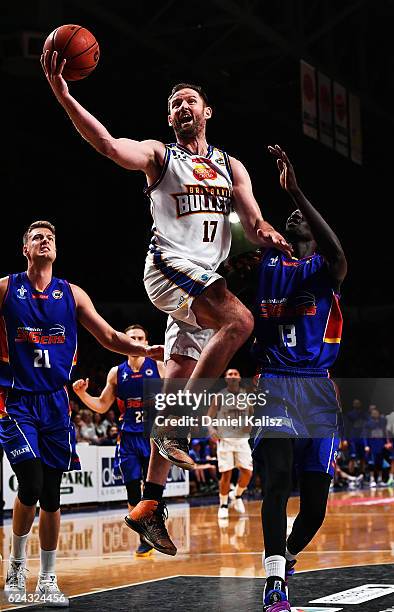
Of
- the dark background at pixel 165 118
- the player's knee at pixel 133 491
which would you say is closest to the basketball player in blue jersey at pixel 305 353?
the player's knee at pixel 133 491

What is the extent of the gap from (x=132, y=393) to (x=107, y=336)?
390 cm

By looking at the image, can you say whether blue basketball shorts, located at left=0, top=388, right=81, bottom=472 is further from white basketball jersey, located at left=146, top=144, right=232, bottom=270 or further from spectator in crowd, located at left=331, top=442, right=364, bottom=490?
spectator in crowd, located at left=331, top=442, right=364, bottom=490

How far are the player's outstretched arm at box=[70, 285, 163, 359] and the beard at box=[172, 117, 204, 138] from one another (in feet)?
4.50

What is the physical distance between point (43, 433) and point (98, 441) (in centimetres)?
904

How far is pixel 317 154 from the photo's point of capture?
77.3 ft

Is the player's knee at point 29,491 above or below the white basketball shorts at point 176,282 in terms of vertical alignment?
below

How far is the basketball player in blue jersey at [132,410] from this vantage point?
9945 millimetres

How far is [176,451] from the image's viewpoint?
4559 millimetres

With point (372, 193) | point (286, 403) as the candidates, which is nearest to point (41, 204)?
point (372, 193)

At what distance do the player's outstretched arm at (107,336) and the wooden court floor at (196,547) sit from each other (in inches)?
74.4

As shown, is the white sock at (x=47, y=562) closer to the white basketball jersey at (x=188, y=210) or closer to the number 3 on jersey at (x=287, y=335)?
the number 3 on jersey at (x=287, y=335)

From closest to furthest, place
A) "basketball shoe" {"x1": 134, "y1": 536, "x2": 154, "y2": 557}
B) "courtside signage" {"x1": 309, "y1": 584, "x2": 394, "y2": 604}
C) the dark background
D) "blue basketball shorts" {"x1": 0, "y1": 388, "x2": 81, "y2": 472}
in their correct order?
"courtside signage" {"x1": 309, "y1": 584, "x2": 394, "y2": 604} → "blue basketball shorts" {"x1": 0, "y1": 388, "x2": 81, "y2": 472} → "basketball shoe" {"x1": 134, "y1": 536, "x2": 154, "y2": 557} → the dark background

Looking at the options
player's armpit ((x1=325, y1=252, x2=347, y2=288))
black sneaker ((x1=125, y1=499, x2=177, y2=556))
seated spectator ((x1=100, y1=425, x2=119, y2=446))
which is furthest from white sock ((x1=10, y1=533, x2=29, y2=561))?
seated spectator ((x1=100, y1=425, x2=119, y2=446))

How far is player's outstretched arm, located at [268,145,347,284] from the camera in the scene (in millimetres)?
5320
